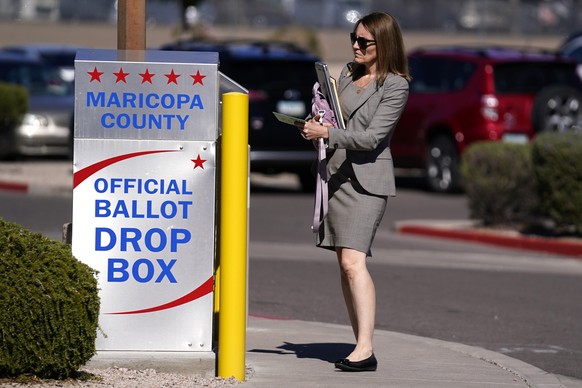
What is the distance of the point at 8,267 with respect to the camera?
580 centimetres

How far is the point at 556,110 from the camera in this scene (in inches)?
691

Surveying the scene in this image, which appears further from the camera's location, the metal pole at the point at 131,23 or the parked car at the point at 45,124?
the parked car at the point at 45,124

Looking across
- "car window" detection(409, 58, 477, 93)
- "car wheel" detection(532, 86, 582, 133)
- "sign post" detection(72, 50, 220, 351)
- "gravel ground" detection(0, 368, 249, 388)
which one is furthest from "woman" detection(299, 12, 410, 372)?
"car window" detection(409, 58, 477, 93)

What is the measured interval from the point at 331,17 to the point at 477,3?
446 centimetres

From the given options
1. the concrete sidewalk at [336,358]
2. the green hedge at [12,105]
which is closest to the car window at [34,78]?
the green hedge at [12,105]

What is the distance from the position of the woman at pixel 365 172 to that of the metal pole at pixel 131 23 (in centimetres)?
136

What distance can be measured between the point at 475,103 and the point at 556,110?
3.60 feet

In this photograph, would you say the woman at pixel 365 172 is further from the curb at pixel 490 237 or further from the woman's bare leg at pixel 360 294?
the curb at pixel 490 237

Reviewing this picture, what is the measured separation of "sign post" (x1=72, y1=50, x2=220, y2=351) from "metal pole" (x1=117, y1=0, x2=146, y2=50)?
108 cm

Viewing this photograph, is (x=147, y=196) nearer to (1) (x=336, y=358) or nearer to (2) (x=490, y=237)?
(1) (x=336, y=358)

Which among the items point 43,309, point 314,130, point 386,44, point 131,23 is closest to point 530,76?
point 131,23

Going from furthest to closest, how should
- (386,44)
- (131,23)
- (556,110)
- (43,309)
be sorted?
(556,110)
(131,23)
(386,44)
(43,309)

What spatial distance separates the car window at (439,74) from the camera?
1816 cm

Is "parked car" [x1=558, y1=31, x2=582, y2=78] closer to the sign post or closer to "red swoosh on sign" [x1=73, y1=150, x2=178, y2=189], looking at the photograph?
the sign post
